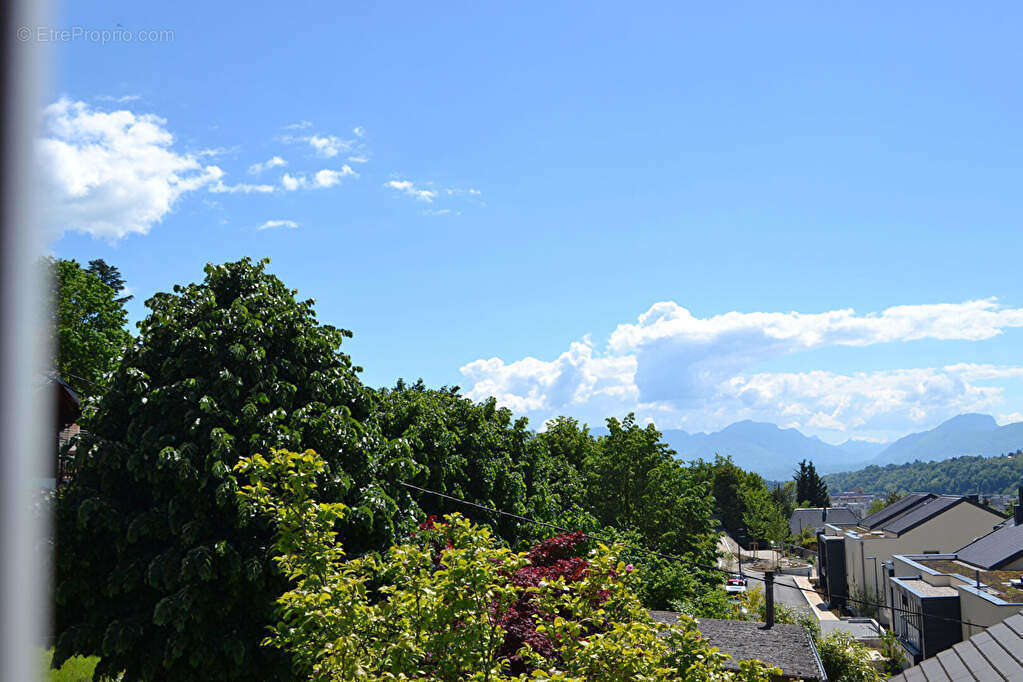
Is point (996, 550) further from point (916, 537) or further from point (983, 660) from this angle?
point (983, 660)

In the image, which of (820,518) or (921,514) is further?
(820,518)

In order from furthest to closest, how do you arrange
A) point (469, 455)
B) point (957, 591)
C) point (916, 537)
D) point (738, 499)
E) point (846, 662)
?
point (738, 499), point (916, 537), point (957, 591), point (846, 662), point (469, 455)

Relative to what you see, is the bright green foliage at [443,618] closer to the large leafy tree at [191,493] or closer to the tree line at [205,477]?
the tree line at [205,477]

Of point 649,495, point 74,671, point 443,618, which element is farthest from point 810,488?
point 443,618

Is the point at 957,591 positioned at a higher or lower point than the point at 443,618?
lower

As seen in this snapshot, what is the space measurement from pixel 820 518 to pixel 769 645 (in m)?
75.3

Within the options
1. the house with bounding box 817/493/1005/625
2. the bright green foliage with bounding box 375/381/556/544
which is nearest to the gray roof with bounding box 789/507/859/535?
the house with bounding box 817/493/1005/625

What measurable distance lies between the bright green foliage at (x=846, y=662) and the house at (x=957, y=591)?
2648mm

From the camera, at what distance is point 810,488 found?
113 m

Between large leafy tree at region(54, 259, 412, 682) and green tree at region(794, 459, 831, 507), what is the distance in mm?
110142

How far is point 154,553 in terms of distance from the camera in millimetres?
13703

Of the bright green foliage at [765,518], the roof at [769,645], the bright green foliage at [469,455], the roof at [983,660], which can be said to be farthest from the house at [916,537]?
the roof at [983,660]

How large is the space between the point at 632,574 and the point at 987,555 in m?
33.3

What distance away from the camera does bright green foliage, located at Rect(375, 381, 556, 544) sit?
2417cm
